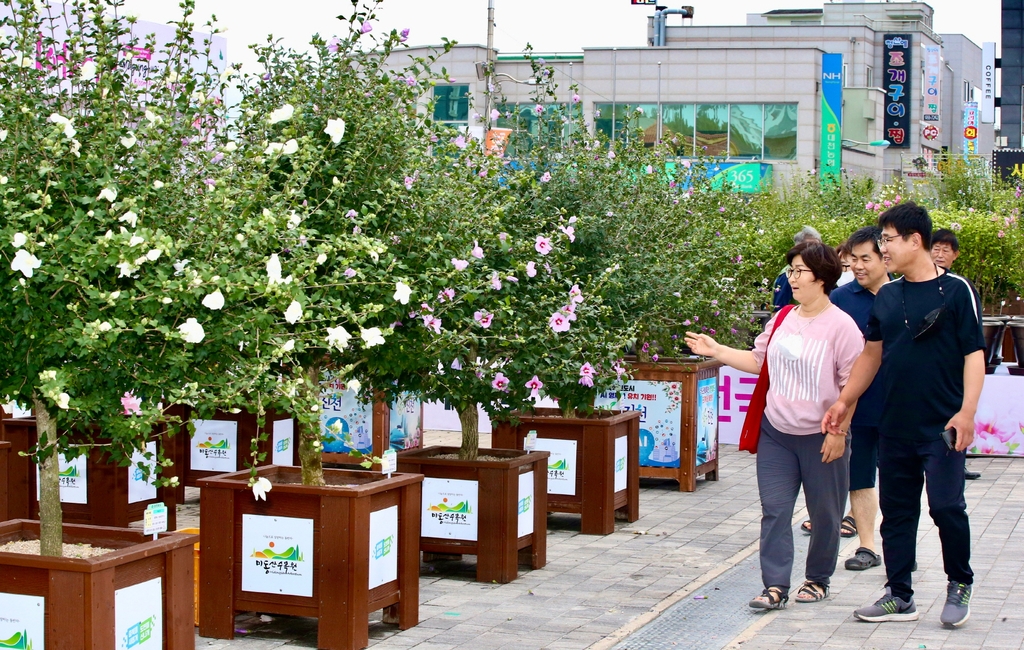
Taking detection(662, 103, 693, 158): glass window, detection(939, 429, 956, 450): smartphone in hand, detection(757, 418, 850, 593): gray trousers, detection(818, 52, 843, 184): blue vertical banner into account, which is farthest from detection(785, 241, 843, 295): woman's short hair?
detection(818, 52, 843, 184): blue vertical banner

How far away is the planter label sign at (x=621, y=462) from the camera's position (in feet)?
28.1

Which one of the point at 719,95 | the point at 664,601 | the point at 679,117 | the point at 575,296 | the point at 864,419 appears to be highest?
the point at 719,95

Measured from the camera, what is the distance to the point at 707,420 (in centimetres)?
1038

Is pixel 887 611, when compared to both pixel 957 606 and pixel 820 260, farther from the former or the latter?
pixel 820 260

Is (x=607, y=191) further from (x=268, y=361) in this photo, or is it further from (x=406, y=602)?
(x=268, y=361)

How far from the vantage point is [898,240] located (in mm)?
5789

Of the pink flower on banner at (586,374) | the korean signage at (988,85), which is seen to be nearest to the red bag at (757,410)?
the pink flower on banner at (586,374)

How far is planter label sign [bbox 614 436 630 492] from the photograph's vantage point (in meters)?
8.56

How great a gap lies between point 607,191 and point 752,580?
295 centimetres

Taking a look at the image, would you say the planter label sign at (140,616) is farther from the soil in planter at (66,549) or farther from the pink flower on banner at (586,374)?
the pink flower on banner at (586,374)

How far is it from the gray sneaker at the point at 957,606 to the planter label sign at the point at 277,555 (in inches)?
109

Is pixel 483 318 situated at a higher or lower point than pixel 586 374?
higher

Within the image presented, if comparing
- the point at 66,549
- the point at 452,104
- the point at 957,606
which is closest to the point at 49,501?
the point at 66,549

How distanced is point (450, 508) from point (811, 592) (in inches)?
74.4
